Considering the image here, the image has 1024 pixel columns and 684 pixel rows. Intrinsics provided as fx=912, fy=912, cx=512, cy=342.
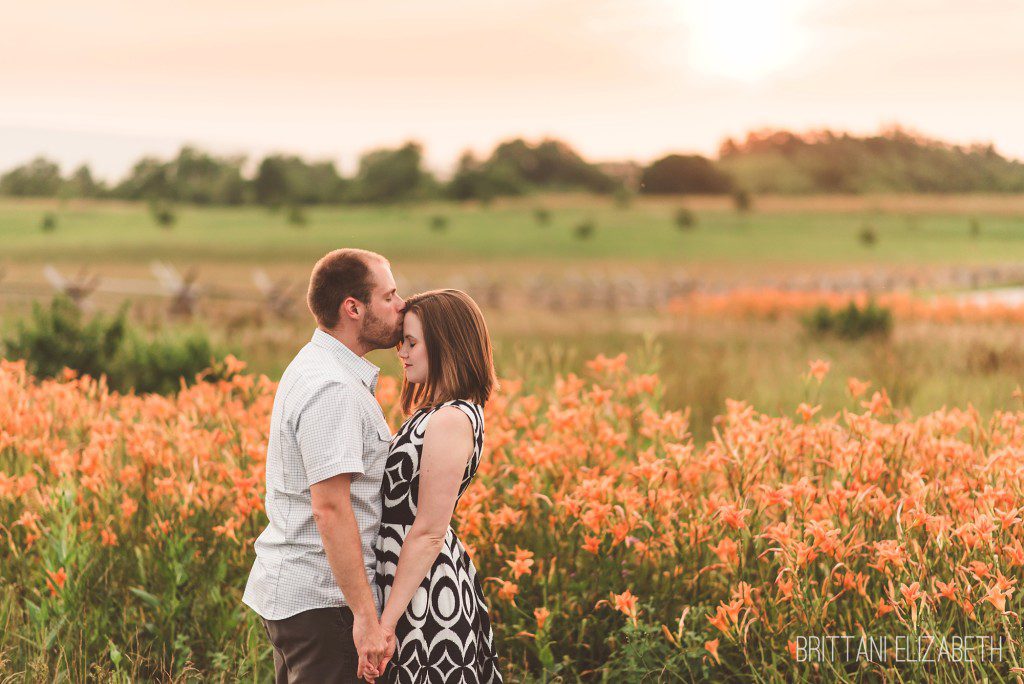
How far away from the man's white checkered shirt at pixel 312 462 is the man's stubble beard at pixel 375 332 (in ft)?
0.21

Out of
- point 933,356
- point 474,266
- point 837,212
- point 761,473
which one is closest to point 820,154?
point 837,212

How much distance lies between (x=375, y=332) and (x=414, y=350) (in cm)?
13

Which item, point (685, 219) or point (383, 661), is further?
point (685, 219)

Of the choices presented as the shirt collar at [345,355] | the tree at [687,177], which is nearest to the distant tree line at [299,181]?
the tree at [687,177]

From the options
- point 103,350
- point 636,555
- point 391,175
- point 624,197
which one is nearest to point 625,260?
point 391,175

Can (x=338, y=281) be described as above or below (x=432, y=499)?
above

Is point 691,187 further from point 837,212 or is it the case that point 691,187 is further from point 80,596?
point 80,596

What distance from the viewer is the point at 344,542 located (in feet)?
8.55

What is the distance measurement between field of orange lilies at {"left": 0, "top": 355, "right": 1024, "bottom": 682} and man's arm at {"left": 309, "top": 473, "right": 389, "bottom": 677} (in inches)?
32.2

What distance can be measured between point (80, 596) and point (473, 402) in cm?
245

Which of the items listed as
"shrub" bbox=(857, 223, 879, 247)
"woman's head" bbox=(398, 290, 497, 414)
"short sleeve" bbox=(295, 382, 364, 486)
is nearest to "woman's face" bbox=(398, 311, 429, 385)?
"woman's head" bbox=(398, 290, 497, 414)

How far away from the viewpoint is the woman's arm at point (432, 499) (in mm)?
2676

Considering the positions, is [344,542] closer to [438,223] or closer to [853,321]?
[853,321]

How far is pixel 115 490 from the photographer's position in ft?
14.3
